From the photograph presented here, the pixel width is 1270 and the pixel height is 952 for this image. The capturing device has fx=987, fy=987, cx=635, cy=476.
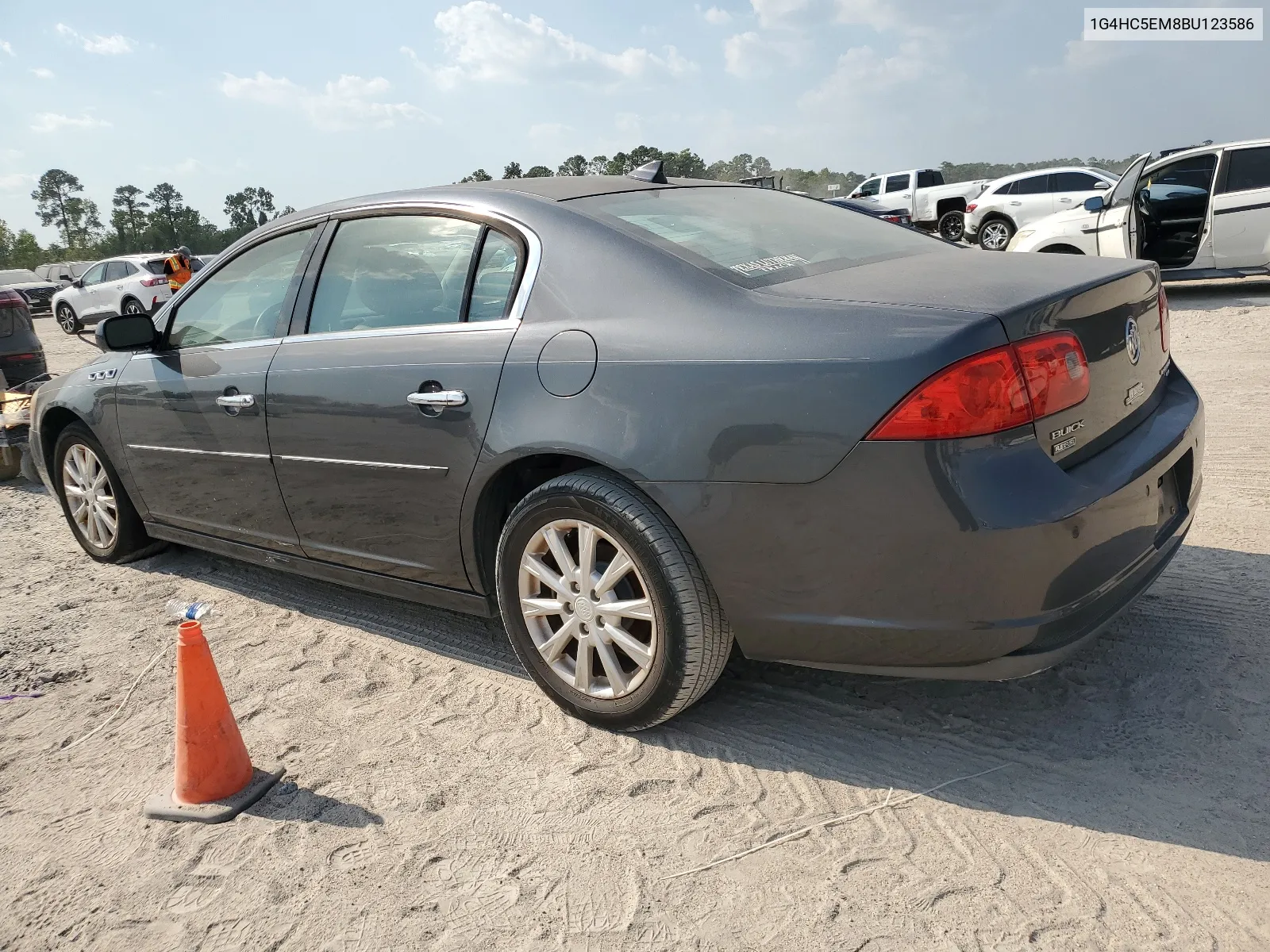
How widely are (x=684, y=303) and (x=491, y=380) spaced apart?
67 cm

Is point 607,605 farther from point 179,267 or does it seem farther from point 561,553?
point 179,267

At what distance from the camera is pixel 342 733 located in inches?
124

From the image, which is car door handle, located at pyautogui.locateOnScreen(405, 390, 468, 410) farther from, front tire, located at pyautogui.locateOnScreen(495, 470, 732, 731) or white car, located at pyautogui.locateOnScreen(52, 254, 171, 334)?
white car, located at pyautogui.locateOnScreen(52, 254, 171, 334)

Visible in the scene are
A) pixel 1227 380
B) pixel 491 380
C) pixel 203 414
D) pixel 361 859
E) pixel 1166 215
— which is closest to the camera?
pixel 361 859

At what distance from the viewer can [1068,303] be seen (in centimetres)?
248

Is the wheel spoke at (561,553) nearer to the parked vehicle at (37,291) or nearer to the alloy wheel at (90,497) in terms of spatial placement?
the alloy wheel at (90,497)

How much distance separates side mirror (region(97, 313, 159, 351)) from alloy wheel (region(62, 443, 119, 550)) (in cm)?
91

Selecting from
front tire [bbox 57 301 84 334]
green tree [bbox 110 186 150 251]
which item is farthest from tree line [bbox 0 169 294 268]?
front tire [bbox 57 301 84 334]

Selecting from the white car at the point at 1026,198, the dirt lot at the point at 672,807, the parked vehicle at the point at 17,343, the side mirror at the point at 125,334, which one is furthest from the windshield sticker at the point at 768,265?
the white car at the point at 1026,198

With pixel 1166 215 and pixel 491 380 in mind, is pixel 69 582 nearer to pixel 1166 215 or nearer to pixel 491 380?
pixel 491 380

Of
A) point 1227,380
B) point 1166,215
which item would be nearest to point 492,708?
point 1227,380

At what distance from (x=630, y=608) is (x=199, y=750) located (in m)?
1.28

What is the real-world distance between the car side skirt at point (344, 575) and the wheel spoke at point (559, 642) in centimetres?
35

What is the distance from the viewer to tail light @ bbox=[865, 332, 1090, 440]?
227 centimetres
